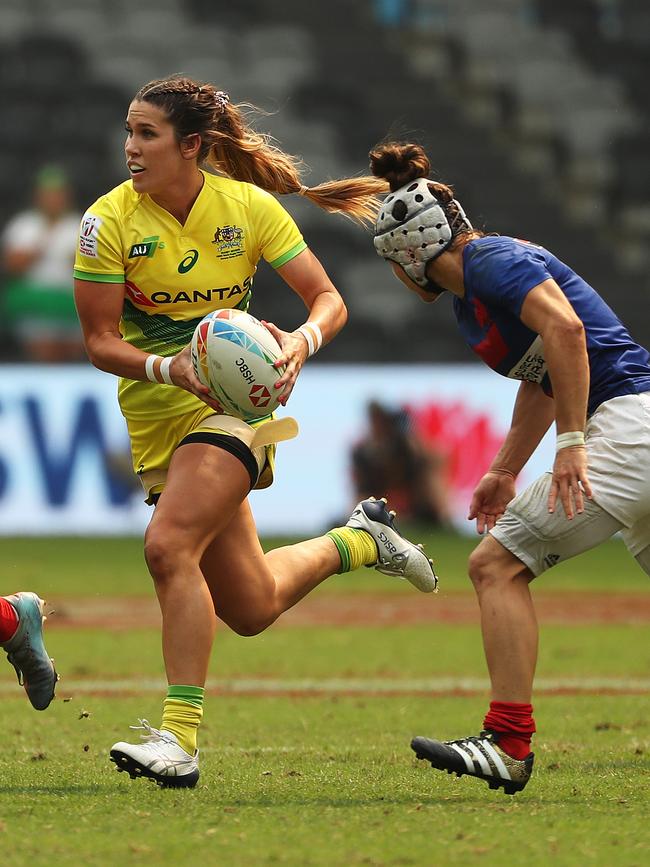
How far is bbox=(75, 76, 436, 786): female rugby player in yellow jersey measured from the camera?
5.82 meters

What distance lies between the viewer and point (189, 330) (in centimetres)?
632

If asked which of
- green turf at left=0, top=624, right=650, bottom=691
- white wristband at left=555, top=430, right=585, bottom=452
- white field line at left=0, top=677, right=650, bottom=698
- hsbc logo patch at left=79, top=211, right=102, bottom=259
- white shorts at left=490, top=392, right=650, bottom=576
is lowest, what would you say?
green turf at left=0, top=624, right=650, bottom=691

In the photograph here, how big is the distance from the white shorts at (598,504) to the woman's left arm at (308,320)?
97cm

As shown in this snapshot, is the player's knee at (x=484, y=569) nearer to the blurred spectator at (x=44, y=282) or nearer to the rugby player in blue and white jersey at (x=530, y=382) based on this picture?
the rugby player in blue and white jersey at (x=530, y=382)

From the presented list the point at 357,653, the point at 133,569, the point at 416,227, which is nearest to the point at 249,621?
the point at 416,227

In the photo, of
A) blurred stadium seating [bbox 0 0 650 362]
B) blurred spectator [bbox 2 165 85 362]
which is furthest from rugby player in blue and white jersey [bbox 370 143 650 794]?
blurred stadium seating [bbox 0 0 650 362]

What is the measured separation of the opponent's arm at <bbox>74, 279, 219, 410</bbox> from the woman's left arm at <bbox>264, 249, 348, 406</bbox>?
12.6 inches

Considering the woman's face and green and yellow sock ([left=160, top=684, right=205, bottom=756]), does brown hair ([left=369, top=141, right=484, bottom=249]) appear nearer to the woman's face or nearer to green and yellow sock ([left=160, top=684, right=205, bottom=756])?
the woman's face

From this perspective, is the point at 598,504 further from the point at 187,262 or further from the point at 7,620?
the point at 7,620

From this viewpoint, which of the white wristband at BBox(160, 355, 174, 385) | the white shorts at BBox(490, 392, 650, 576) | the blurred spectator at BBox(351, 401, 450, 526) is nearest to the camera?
the white shorts at BBox(490, 392, 650, 576)

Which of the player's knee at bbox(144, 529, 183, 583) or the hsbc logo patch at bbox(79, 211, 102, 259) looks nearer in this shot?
the player's knee at bbox(144, 529, 183, 583)

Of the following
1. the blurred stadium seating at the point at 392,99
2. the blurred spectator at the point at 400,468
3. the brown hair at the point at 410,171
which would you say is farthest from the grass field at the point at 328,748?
the blurred stadium seating at the point at 392,99

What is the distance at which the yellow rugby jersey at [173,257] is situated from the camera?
241 inches

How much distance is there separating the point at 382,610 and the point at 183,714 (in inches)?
315
